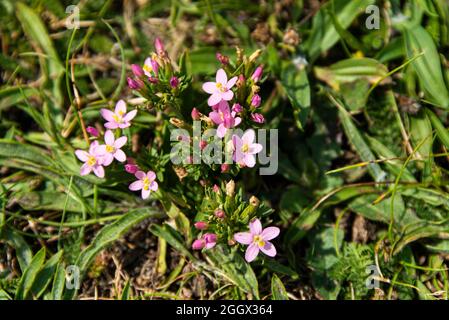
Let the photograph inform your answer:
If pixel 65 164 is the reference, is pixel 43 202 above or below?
below

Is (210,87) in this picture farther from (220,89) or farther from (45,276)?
(45,276)

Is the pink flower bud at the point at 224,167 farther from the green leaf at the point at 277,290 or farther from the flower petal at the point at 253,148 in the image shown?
the green leaf at the point at 277,290

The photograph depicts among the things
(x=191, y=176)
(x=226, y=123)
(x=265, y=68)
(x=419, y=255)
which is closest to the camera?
(x=226, y=123)

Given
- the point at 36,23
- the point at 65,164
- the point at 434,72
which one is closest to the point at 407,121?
the point at 434,72

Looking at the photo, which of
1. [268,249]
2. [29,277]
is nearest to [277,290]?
[268,249]

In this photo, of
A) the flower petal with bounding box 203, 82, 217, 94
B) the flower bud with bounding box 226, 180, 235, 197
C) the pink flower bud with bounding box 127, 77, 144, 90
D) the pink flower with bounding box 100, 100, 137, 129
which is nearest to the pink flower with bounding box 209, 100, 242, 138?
the flower petal with bounding box 203, 82, 217, 94

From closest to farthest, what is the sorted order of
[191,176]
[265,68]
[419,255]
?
[191,176] → [419,255] → [265,68]
